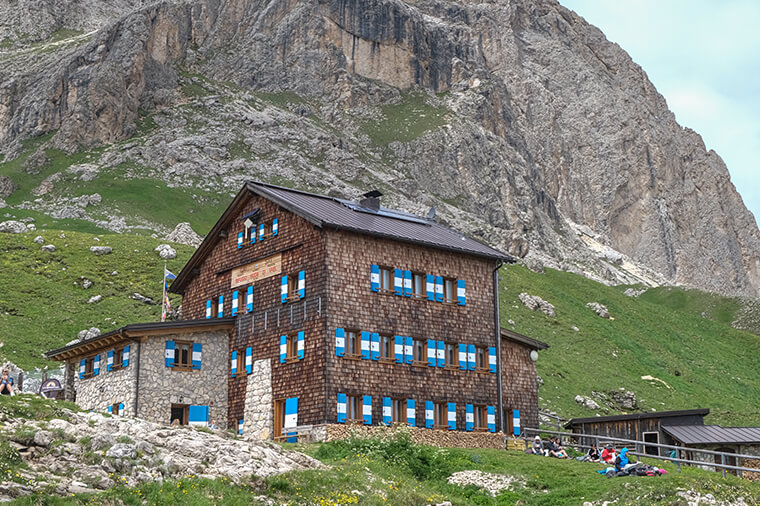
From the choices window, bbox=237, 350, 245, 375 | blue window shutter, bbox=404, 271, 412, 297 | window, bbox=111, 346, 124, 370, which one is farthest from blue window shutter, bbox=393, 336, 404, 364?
window, bbox=111, 346, 124, 370

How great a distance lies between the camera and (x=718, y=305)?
395ft

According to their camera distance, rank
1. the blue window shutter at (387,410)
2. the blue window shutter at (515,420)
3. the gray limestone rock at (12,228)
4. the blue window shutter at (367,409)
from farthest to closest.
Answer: the gray limestone rock at (12,228) → the blue window shutter at (515,420) → the blue window shutter at (387,410) → the blue window shutter at (367,409)

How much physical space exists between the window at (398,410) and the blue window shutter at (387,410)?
318mm

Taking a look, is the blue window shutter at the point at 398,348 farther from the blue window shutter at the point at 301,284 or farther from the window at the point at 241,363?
the window at the point at 241,363

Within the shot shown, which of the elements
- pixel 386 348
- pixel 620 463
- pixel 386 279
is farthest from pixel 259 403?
pixel 620 463

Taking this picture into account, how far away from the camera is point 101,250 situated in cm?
8062

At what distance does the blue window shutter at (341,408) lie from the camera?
40906 mm

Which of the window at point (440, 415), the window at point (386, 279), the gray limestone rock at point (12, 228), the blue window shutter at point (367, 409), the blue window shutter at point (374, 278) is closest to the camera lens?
the blue window shutter at point (367, 409)

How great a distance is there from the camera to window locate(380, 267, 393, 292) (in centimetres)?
4447

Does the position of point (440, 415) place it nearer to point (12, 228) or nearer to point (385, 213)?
point (385, 213)

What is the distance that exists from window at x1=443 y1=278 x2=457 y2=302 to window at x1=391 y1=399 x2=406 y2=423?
21.1 ft

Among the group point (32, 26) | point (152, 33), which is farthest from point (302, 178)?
point (32, 26)

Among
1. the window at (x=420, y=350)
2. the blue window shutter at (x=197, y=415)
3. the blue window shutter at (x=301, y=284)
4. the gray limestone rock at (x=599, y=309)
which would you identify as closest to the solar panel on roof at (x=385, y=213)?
the blue window shutter at (x=301, y=284)

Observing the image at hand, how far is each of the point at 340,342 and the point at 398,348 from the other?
134 inches
